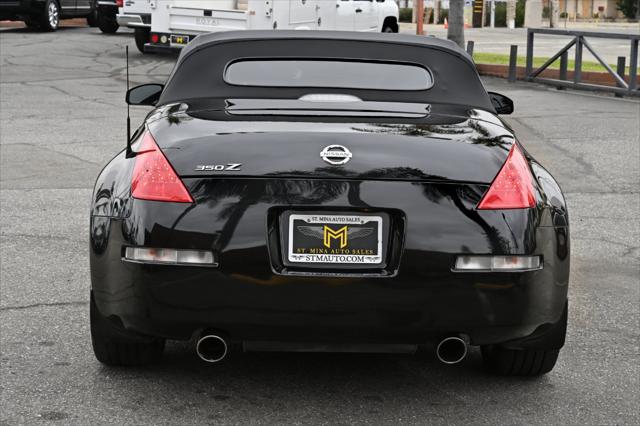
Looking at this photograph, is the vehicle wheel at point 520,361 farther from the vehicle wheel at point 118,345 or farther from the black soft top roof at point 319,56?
the vehicle wheel at point 118,345

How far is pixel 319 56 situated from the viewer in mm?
5746

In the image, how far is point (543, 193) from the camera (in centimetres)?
479

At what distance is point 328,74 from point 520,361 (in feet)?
5.36

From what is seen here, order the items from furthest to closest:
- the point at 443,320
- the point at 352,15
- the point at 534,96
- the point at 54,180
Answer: the point at 352,15, the point at 534,96, the point at 54,180, the point at 443,320

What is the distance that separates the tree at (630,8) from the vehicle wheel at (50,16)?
46.5 meters

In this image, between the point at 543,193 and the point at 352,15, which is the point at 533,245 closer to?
the point at 543,193

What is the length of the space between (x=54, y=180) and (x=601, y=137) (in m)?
6.67

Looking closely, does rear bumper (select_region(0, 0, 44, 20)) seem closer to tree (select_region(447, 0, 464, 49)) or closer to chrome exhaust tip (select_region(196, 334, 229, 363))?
tree (select_region(447, 0, 464, 49))

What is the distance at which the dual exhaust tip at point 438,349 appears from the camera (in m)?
4.54

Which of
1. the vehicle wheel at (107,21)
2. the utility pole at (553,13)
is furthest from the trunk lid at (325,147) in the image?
the utility pole at (553,13)

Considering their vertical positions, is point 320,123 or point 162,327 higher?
point 320,123

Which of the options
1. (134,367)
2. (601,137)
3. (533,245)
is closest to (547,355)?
(533,245)

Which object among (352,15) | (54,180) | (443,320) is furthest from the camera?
(352,15)

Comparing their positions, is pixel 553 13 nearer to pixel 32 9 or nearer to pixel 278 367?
pixel 32 9
